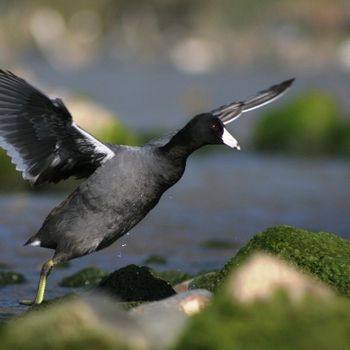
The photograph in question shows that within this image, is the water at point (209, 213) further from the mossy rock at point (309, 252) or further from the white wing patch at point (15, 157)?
the mossy rock at point (309, 252)

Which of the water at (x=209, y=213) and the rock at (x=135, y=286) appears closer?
the rock at (x=135, y=286)

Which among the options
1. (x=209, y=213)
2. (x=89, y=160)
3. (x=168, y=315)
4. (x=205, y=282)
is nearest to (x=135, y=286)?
(x=205, y=282)

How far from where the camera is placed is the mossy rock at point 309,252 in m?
7.79

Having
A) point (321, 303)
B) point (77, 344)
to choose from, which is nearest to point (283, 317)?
point (321, 303)

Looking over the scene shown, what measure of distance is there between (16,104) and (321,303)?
3.50 meters

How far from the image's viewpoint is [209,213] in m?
15.7

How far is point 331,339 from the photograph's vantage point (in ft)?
17.0

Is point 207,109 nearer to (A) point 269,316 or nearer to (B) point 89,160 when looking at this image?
(B) point 89,160

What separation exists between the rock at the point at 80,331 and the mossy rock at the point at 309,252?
8.91 ft

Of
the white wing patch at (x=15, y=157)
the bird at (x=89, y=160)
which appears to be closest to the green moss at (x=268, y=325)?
the bird at (x=89, y=160)

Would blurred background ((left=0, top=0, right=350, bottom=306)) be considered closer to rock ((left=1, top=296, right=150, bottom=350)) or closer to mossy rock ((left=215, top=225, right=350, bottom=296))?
mossy rock ((left=215, top=225, right=350, bottom=296))

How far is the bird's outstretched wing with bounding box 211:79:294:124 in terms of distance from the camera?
9.62 meters

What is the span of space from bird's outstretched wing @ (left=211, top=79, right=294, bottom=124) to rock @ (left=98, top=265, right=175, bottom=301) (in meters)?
1.70

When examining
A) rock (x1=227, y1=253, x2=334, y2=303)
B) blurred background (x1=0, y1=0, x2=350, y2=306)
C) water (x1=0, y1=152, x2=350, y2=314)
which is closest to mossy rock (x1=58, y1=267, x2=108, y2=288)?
water (x1=0, y1=152, x2=350, y2=314)
